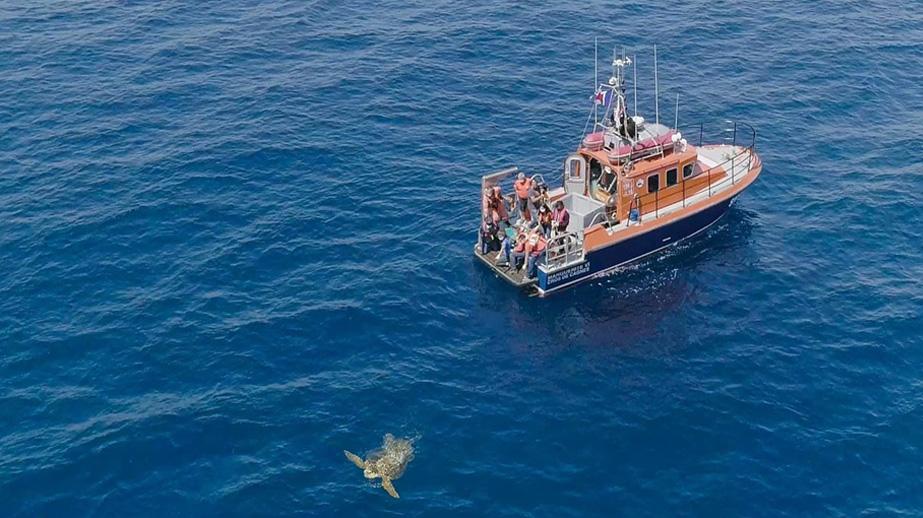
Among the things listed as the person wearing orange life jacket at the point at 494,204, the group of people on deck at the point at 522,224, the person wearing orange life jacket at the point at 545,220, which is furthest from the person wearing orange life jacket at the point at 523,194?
the person wearing orange life jacket at the point at 545,220

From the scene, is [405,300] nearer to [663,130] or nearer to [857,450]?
[663,130]

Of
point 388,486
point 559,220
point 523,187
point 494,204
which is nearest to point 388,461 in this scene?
point 388,486

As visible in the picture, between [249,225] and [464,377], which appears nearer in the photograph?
[464,377]

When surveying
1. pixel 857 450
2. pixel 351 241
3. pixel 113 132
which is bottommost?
pixel 857 450

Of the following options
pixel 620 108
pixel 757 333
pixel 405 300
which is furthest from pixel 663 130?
pixel 405 300

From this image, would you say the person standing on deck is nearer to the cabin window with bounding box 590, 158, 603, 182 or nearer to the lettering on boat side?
the lettering on boat side

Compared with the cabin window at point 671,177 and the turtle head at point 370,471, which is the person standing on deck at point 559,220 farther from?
the turtle head at point 370,471
